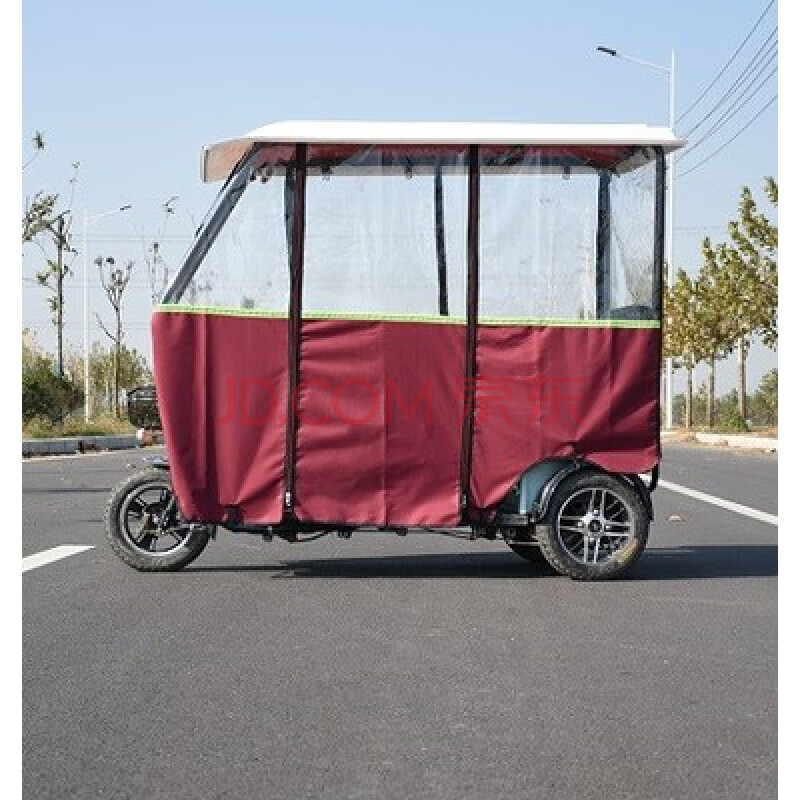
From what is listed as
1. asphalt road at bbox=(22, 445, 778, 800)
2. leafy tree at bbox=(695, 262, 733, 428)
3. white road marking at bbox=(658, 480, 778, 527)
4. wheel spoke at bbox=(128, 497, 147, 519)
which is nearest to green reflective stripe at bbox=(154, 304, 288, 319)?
wheel spoke at bbox=(128, 497, 147, 519)

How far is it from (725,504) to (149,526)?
9.41m

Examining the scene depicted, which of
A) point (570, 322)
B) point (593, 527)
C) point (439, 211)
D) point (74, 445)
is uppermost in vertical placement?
point (439, 211)

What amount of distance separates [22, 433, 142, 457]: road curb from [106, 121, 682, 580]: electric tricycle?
84.5ft

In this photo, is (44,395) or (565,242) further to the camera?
(44,395)

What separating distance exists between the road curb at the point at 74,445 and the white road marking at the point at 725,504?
1761 cm

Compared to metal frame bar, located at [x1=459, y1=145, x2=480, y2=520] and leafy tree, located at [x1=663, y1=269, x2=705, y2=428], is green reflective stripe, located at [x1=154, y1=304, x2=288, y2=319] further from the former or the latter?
leafy tree, located at [x1=663, y1=269, x2=705, y2=428]

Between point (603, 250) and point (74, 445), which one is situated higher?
point (603, 250)

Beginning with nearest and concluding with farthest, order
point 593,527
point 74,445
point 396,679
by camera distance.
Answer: point 396,679
point 593,527
point 74,445

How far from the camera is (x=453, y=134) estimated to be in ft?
37.0

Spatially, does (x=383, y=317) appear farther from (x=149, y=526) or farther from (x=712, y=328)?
(x=712, y=328)

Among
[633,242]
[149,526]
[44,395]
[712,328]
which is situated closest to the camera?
[149,526]

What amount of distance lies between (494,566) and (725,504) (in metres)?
7.38

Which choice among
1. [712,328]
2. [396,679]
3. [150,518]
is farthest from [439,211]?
[712,328]

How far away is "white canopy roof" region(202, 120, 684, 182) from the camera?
1114 centimetres
